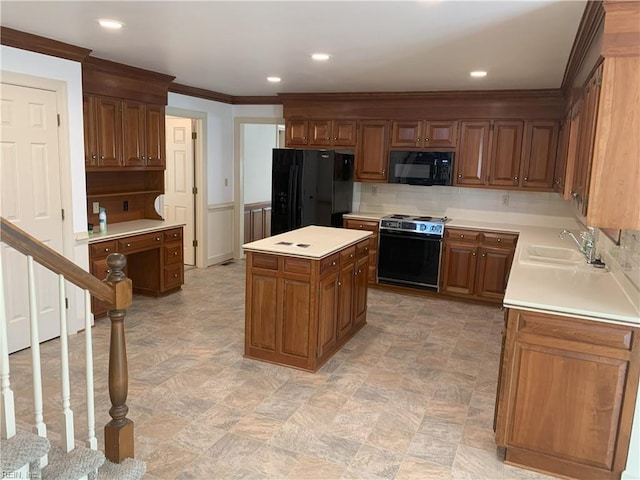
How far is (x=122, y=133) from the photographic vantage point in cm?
480

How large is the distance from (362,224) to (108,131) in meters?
3.02

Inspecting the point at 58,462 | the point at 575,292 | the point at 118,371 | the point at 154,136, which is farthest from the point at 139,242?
the point at 575,292

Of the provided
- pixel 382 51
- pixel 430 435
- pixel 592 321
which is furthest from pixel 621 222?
pixel 382 51

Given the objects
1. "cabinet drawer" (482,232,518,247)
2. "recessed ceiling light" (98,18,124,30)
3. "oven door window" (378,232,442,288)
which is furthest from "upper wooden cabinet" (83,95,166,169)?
"cabinet drawer" (482,232,518,247)

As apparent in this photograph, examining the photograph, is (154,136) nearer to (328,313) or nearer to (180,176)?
(180,176)

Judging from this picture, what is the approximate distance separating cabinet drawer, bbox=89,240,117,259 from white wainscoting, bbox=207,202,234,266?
7.26 ft

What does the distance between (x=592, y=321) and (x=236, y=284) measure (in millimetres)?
4418

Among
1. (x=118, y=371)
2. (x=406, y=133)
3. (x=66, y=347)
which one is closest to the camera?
(x=66, y=347)

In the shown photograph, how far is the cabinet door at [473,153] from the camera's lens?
5578 mm

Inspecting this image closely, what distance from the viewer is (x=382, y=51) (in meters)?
3.71

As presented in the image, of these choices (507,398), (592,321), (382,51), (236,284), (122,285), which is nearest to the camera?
(122,285)

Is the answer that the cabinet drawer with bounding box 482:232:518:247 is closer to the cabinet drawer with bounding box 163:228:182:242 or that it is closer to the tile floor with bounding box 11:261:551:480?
the tile floor with bounding box 11:261:551:480

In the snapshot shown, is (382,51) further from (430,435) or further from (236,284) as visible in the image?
(236,284)

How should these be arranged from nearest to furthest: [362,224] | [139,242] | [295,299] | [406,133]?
1. [295,299]
2. [139,242]
3. [406,133]
4. [362,224]
